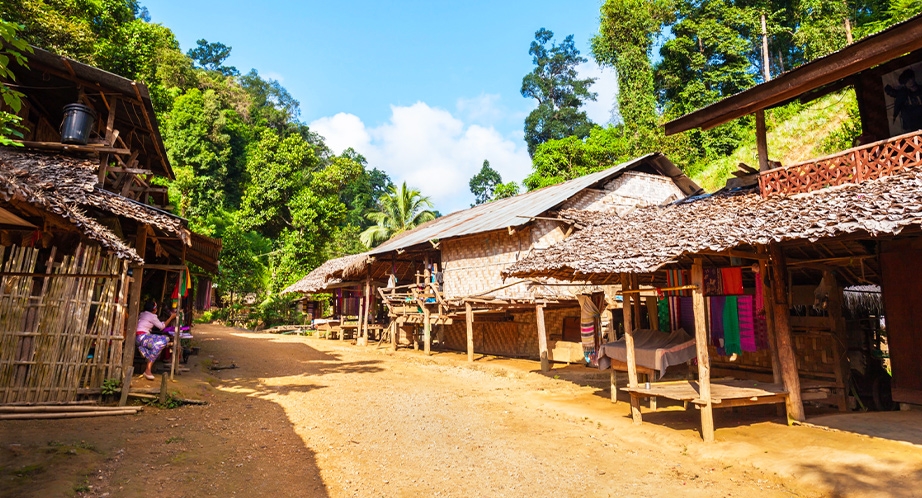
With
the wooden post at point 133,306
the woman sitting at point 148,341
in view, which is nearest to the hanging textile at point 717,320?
the wooden post at point 133,306

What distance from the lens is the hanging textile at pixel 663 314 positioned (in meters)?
10.4

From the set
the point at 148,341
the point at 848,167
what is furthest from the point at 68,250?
the point at 848,167

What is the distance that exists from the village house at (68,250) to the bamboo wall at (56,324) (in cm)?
1

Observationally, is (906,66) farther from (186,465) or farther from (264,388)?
(264,388)

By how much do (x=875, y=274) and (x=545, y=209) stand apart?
7940 millimetres

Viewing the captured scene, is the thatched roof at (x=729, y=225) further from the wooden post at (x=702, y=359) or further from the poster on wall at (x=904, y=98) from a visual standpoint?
the poster on wall at (x=904, y=98)

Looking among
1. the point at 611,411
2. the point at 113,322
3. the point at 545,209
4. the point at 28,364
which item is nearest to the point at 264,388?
the point at 113,322

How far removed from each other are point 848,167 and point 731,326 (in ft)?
9.63

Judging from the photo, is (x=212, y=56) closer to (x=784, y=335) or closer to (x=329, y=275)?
(x=329, y=275)

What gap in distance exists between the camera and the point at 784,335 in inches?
299

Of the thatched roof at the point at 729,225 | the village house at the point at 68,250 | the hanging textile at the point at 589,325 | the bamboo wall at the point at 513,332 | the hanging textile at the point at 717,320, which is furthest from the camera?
the bamboo wall at the point at 513,332

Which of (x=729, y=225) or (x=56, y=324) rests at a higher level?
(x=729, y=225)

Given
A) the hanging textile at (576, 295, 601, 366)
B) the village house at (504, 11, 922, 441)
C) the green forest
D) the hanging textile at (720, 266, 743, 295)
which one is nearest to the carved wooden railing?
the village house at (504, 11, 922, 441)

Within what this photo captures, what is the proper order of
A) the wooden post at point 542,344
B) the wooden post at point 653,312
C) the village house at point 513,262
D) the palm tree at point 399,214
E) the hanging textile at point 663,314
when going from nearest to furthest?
the wooden post at point 653,312, the hanging textile at point 663,314, the wooden post at point 542,344, the village house at point 513,262, the palm tree at point 399,214
